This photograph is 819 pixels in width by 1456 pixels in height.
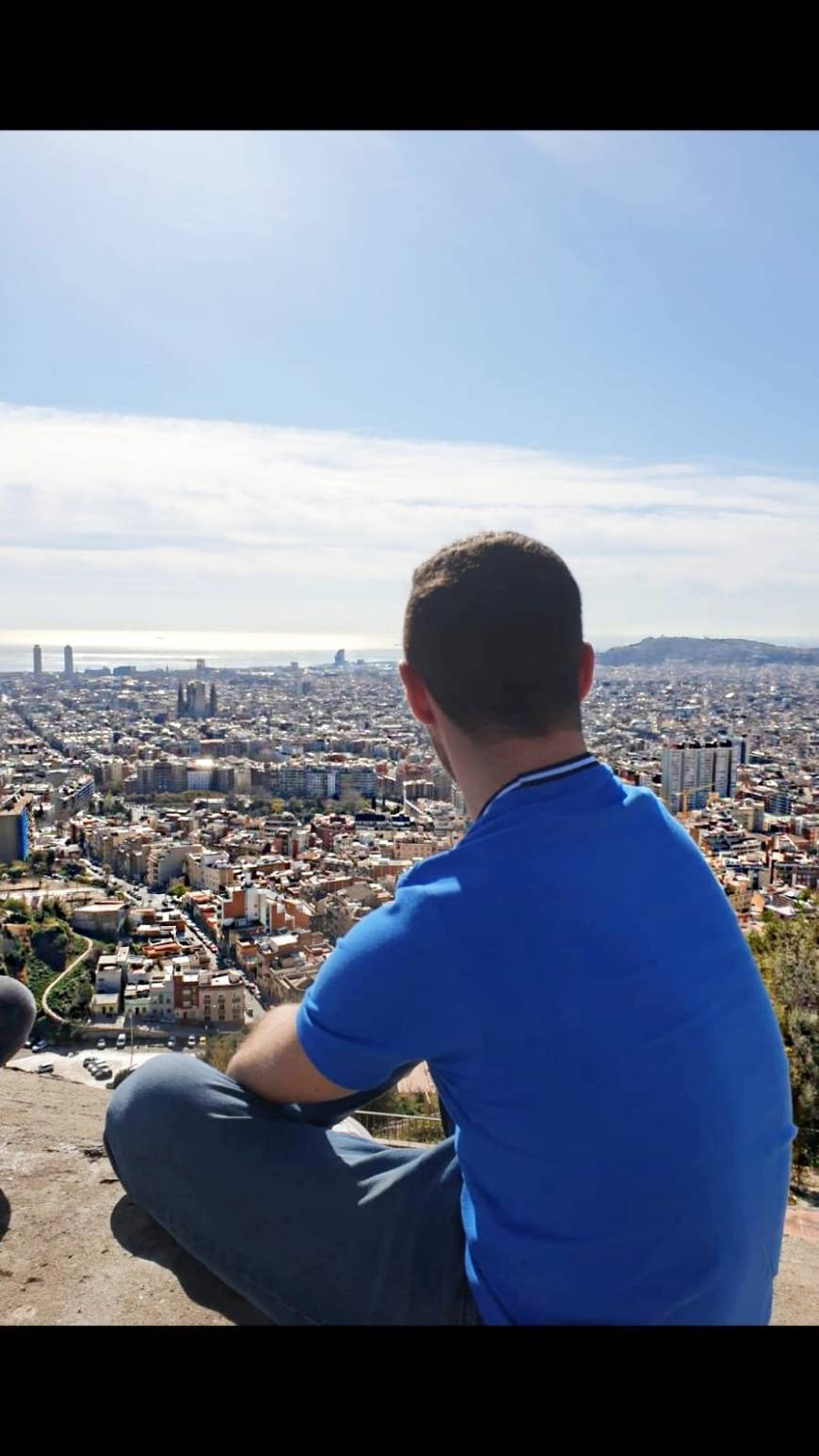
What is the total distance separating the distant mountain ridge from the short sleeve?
1108 inches

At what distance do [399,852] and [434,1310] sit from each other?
10.8m

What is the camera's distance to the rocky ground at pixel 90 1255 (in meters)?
1.19

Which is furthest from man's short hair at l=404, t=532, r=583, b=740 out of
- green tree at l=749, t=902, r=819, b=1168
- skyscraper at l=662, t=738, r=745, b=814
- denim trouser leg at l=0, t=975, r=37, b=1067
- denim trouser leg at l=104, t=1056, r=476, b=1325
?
skyscraper at l=662, t=738, r=745, b=814

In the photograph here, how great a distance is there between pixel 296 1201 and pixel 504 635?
22.7 inches

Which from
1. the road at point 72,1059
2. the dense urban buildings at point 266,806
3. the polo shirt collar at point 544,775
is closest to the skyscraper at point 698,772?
the dense urban buildings at point 266,806

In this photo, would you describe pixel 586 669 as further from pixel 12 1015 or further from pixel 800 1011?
pixel 800 1011

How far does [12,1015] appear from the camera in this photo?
1432 mm

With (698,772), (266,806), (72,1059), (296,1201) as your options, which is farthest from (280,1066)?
(266,806)

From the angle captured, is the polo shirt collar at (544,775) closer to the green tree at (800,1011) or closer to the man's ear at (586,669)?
the man's ear at (586,669)

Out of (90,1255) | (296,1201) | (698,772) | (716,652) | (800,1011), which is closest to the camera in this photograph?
(296,1201)

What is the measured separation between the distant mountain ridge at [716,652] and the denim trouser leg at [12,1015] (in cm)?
2762
